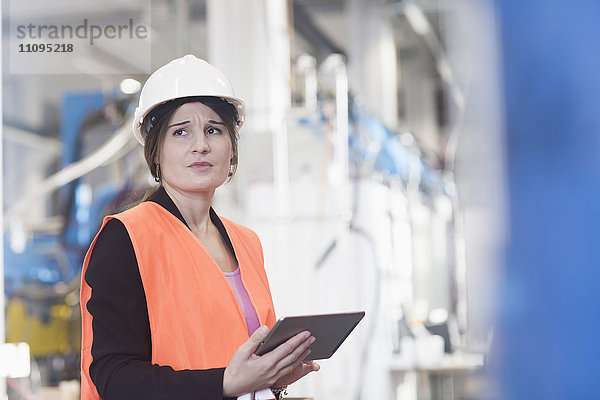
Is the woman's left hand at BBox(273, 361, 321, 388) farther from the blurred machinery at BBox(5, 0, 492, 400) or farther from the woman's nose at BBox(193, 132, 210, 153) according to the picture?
the blurred machinery at BBox(5, 0, 492, 400)

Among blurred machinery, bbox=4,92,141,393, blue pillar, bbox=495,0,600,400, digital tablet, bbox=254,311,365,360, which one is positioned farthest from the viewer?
blurred machinery, bbox=4,92,141,393

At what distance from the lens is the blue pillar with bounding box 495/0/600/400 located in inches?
37.0

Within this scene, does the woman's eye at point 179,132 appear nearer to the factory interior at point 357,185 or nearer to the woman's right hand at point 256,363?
the factory interior at point 357,185

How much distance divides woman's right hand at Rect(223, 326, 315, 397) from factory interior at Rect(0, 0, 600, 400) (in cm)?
26

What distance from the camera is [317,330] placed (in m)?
1.17

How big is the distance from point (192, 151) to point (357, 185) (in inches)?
82.2

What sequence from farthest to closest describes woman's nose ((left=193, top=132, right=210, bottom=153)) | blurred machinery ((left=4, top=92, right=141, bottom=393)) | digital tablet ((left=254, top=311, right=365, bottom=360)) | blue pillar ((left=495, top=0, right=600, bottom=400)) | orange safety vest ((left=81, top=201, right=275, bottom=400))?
blurred machinery ((left=4, top=92, right=141, bottom=393))
woman's nose ((left=193, top=132, right=210, bottom=153))
orange safety vest ((left=81, top=201, right=275, bottom=400))
digital tablet ((left=254, top=311, right=365, bottom=360))
blue pillar ((left=495, top=0, right=600, bottom=400))

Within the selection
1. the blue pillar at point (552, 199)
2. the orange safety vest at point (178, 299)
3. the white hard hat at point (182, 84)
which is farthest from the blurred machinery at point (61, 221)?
the blue pillar at point (552, 199)

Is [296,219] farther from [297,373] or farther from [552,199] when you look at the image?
[552,199]

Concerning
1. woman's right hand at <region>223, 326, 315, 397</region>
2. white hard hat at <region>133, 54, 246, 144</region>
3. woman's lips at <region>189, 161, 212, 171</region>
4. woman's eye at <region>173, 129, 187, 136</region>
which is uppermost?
white hard hat at <region>133, 54, 246, 144</region>

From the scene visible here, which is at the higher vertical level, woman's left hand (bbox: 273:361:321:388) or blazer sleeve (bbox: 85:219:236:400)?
blazer sleeve (bbox: 85:219:236:400)

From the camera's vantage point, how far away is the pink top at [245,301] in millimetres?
1339

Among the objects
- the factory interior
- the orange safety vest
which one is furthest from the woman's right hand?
the factory interior

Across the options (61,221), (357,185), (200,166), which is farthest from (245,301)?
(357,185)
